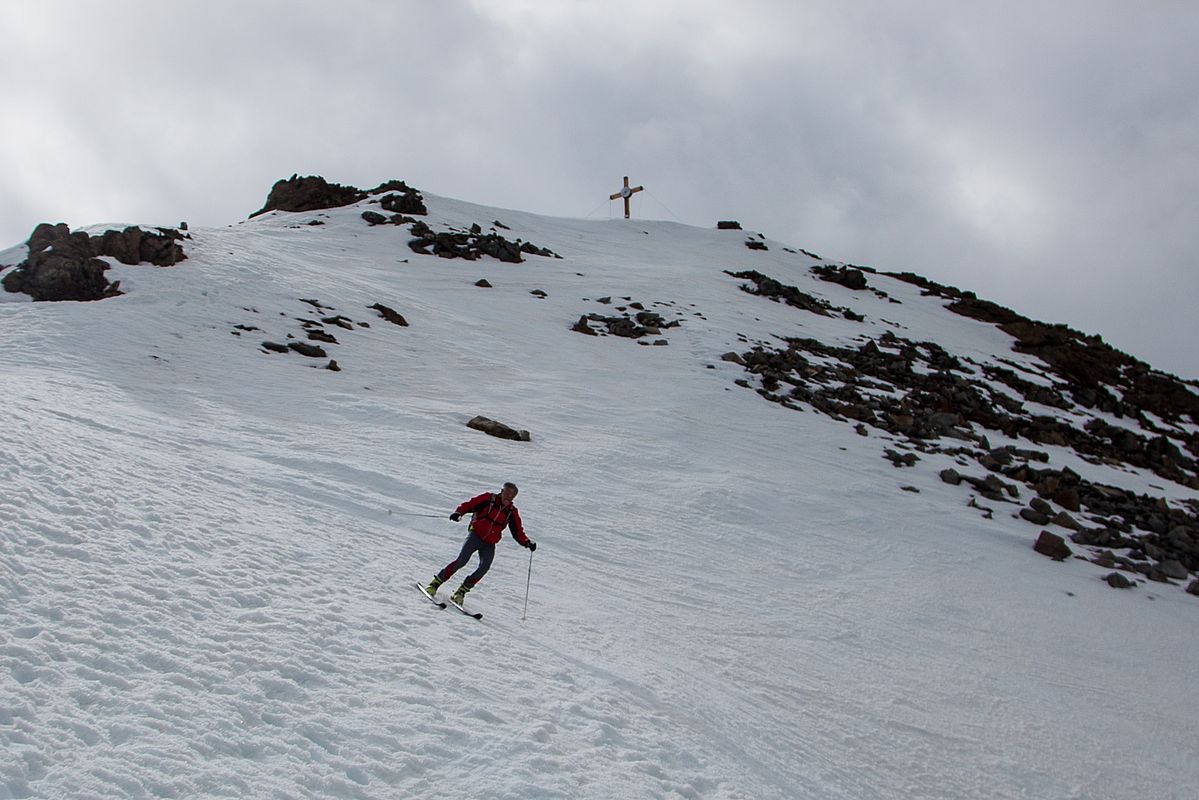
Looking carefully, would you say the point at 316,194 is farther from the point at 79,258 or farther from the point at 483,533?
the point at 483,533

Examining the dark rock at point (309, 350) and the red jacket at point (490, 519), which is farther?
the dark rock at point (309, 350)

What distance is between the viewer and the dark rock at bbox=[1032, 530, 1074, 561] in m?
14.8

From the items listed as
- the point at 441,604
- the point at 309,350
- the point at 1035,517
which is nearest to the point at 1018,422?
the point at 1035,517

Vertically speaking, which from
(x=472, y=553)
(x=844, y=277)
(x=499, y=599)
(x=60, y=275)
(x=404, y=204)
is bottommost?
(x=499, y=599)

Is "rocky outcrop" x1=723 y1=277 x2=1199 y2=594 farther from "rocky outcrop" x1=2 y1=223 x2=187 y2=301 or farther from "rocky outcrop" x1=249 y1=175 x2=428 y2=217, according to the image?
"rocky outcrop" x1=249 y1=175 x2=428 y2=217

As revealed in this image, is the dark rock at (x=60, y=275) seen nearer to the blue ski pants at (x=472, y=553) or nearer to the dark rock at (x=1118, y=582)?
the blue ski pants at (x=472, y=553)

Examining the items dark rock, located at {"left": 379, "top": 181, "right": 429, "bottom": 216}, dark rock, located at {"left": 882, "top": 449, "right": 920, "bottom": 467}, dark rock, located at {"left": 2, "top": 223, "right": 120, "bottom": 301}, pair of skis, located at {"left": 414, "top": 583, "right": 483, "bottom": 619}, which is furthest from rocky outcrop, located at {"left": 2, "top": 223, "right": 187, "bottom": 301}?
dark rock, located at {"left": 882, "top": 449, "right": 920, "bottom": 467}

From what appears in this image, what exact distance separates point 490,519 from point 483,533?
0.17 metres

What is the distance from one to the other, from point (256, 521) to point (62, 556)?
2.43 meters

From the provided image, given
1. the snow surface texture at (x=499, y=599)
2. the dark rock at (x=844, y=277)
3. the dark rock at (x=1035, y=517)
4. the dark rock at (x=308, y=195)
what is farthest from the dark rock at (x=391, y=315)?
the dark rock at (x=844, y=277)

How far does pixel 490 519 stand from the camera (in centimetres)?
858

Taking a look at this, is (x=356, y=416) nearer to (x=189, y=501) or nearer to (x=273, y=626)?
(x=189, y=501)

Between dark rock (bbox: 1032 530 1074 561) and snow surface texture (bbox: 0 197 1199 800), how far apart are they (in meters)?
0.45

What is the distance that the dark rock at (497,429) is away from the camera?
16.0 metres
